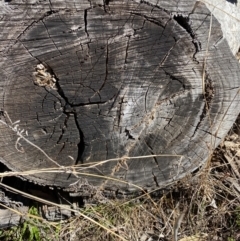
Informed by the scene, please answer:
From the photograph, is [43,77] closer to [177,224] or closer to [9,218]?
[9,218]

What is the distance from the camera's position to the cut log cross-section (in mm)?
2369

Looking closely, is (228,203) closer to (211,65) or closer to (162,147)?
(162,147)

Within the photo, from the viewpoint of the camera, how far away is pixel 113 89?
2527 mm

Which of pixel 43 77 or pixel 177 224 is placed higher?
pixel 43 77

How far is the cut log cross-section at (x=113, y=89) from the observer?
2369 millimetres

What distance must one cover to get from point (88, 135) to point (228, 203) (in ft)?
3.31

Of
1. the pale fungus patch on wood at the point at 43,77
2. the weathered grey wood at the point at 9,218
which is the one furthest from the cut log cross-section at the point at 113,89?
the weathered grey wood at the point at 9,218

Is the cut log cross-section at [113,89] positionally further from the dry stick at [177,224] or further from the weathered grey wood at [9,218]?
the weathered grey wood at [9,218]

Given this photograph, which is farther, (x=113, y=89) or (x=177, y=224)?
(x=177, y=224)

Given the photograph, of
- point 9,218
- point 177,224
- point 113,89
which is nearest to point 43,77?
point 113,89

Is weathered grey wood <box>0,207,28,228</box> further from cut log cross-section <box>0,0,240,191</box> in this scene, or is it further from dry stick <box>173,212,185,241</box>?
dry stick <box>173,212,185,241</box>

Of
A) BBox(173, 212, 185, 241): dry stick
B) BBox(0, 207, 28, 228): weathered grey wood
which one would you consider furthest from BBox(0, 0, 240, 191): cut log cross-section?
BBox(0, 207, 28, 228): weathered grey wood

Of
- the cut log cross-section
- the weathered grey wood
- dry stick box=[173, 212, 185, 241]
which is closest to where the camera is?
the cut log cross-section

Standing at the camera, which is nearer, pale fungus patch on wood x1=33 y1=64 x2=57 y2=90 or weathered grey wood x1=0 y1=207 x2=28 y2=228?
pale fungus patch on wood x1=33 y1=64 x2=57 y2=90
